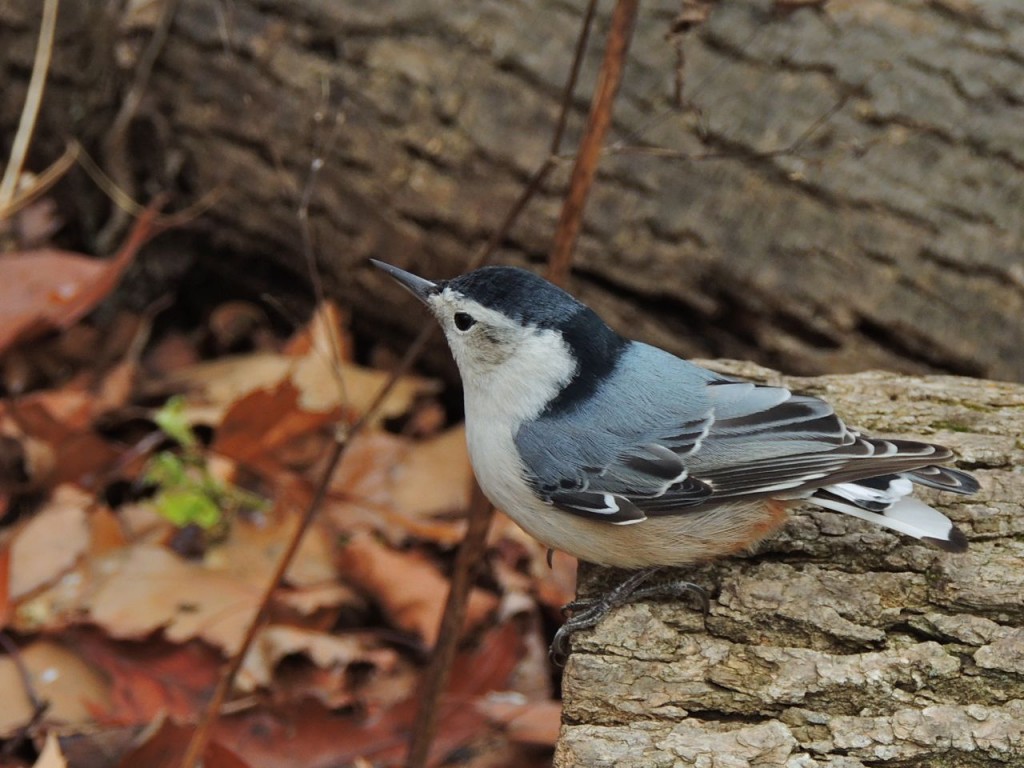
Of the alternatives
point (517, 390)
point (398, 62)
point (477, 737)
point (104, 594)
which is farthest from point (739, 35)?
point (104, 594)

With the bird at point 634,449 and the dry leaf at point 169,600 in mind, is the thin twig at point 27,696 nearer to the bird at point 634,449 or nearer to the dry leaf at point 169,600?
the dry leaf at point 169,600

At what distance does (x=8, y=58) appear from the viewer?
4.43 m

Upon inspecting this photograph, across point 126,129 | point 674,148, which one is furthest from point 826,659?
point 126,129

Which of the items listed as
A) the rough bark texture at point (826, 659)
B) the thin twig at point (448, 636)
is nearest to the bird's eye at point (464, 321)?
the thin twig at point (448, 636)

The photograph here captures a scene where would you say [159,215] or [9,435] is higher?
[159,215]

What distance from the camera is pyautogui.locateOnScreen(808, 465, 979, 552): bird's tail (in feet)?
7.67

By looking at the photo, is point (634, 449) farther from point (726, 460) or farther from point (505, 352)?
point (505, 352)

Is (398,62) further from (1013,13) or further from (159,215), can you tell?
(1013,13)

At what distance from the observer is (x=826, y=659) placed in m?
2.26

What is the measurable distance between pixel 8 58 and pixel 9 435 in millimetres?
1582

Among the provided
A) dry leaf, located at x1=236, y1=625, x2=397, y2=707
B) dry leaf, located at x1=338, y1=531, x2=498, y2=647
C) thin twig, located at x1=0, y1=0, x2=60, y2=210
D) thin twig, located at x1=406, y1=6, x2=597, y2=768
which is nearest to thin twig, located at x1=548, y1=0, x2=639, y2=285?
thin twig, located at x1=406, y1=6, x2=597, y2=768

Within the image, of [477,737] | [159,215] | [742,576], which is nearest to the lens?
[742,576]

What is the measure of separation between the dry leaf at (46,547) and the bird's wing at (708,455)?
1.45m

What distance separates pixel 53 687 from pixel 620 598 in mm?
1575
